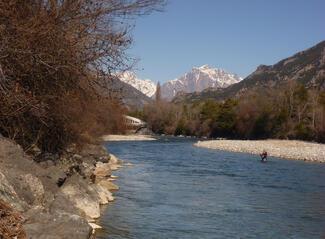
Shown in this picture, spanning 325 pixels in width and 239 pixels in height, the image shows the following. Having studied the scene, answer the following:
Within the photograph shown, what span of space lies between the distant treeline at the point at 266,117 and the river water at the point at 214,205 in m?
52.0

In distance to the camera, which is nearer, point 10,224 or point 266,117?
point 10,224

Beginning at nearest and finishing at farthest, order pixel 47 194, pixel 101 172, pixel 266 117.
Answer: pixel 47 194
pixel 101 172
pixel 266 117

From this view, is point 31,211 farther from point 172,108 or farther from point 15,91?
point 172,108

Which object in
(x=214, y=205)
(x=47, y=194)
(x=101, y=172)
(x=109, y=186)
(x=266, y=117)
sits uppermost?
(x=266, y=117)

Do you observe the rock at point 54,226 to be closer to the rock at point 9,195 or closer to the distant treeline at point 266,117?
the rock at point 9,195

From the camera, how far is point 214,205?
20672mm

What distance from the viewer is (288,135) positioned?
286 ft

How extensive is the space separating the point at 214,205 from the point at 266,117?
250 feet

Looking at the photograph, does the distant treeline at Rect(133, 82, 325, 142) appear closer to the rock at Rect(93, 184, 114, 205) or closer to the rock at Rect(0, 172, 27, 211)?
the rock at Rect(93, 184, 114, 205)

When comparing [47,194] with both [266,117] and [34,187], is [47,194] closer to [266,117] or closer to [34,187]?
[34,187]

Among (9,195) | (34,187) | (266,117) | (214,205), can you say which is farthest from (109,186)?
(266,117)

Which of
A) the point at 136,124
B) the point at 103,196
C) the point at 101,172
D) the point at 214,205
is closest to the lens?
the point at 103,196

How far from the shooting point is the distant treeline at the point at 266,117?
85812 millimetres

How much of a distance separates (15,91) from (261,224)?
979 cm
